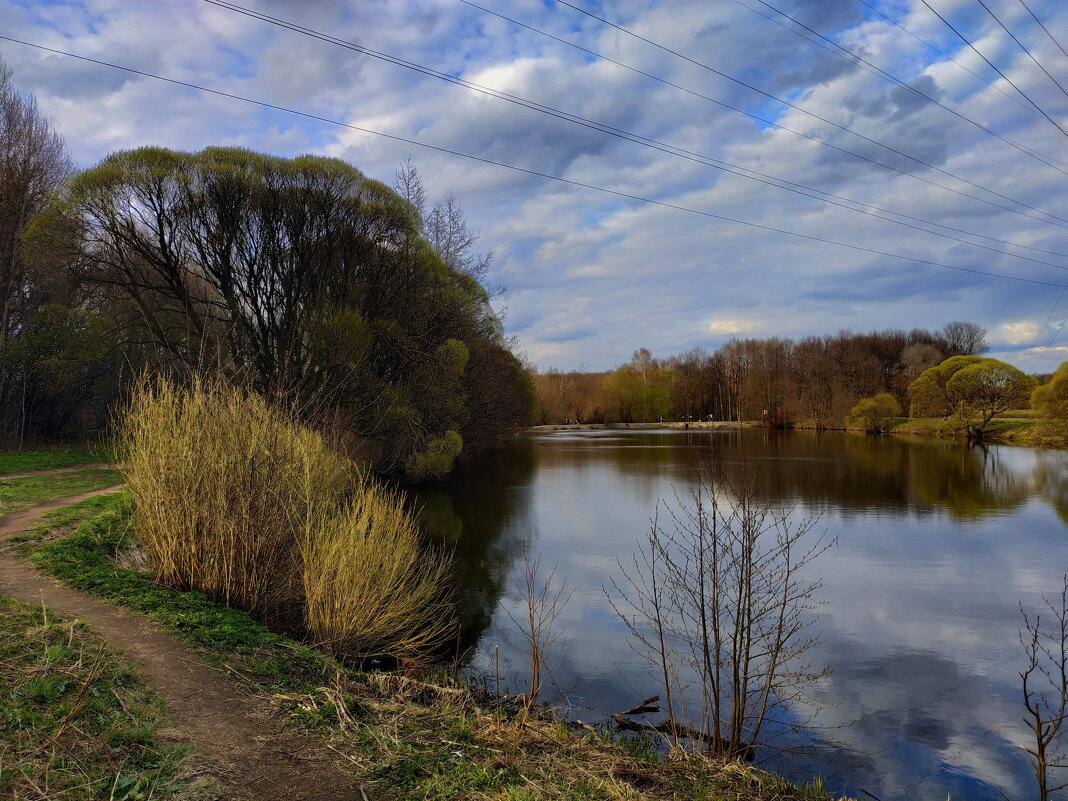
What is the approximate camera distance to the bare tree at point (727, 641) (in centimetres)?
539

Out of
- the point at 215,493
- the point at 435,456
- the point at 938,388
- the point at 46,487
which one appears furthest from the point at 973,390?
the point at 46,487

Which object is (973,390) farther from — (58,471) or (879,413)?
(58,471)

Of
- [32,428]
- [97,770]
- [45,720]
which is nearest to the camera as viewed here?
[97,770]

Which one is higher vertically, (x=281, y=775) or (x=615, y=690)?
(x=281, y=775)

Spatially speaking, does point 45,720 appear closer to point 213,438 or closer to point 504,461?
point 213,438

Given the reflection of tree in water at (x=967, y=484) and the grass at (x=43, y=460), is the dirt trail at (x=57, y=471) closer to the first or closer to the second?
the grass at (x=43, y=460)

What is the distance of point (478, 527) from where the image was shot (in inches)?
663

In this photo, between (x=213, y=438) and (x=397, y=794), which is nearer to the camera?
(x=397, y=794)

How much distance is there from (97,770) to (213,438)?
4102mm

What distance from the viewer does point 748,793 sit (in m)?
4.52

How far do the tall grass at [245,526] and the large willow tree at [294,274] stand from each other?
10886 millimetres

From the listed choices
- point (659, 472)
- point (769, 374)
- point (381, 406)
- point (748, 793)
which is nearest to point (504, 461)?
point (659, 472)

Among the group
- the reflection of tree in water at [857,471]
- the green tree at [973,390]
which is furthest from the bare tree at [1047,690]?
the green tree at [973,390]

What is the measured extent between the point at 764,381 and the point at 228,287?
196 feet
